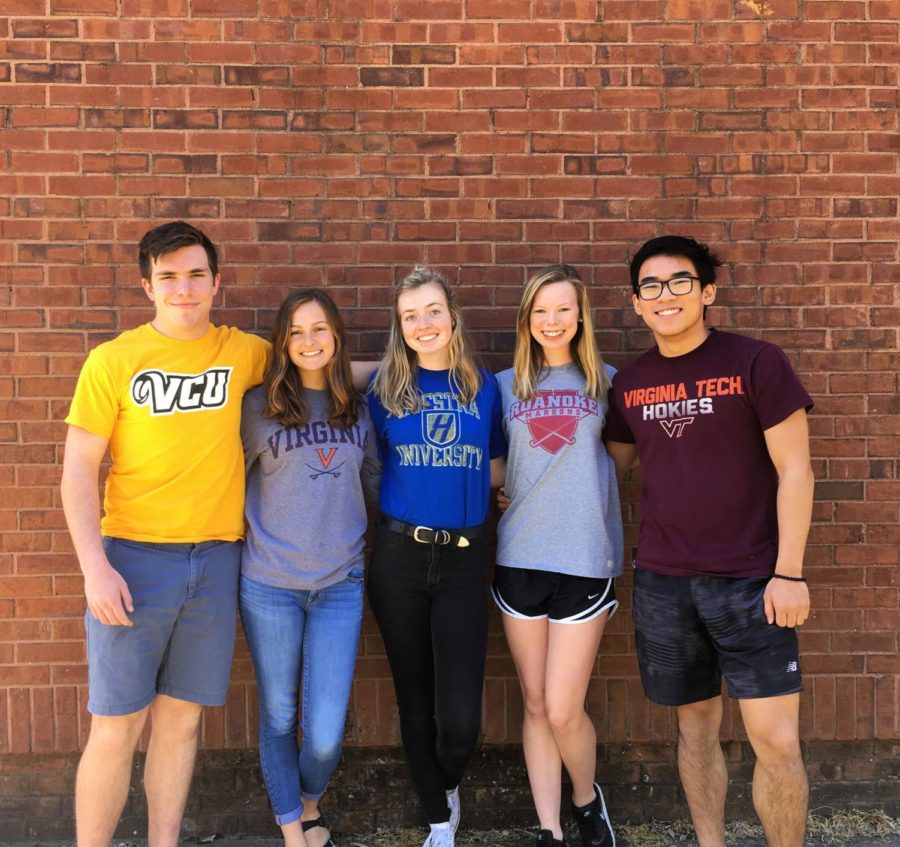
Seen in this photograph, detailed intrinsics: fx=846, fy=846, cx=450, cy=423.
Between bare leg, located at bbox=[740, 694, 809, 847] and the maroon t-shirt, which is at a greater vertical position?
the maroon t-shirt

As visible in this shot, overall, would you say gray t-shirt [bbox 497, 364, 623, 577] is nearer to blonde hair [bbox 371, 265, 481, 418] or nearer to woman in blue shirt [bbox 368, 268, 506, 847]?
woman in blue shirt [bbox 368, 268, 506, 847]

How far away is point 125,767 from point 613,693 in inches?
77.0

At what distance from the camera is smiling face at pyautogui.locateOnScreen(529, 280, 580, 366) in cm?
309

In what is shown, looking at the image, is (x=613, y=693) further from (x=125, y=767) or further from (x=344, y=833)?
(x=125, y=767)

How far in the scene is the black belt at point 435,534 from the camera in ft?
9.86

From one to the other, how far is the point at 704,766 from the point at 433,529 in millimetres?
1337

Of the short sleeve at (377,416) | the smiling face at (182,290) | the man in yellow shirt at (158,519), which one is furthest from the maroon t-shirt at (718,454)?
the smiling face at (182,290)

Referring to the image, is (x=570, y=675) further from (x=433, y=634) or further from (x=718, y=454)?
(x=718, y=454)

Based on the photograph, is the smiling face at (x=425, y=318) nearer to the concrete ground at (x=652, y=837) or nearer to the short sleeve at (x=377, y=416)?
the short sleeve at (x=377, y=416)

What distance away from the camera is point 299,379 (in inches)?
122

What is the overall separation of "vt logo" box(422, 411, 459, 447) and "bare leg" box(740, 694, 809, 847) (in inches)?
53.4

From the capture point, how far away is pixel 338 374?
3.09 meters

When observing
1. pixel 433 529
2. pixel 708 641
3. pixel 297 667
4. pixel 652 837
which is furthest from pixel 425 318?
pixel 652 837

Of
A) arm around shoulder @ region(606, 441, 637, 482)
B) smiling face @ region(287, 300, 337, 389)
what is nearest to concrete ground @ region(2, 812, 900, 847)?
arm around shoulder @ region(606, 441, 637, 482)
